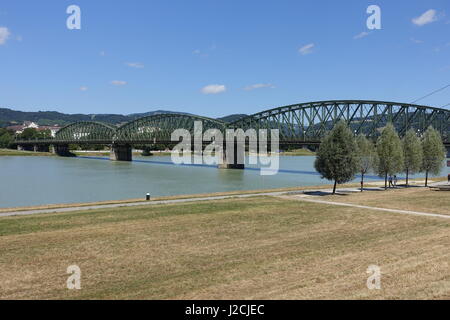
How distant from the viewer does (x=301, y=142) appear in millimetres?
97812

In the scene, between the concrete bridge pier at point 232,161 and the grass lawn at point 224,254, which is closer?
the grass lawn at point 224,254

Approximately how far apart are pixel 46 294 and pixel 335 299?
8.18m

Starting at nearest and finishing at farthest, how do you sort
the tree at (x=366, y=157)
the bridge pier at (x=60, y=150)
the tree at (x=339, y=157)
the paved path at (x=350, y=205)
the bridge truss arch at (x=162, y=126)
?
the paved path at (x=350, y=205)
the tree at (x=339, y=157)
the tree at (x=366, y=157)
the bridge truss arch at (x=162, y=126)
the bridge pier at (x=60, y=150)

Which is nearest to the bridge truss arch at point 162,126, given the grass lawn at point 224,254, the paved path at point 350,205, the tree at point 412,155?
the tree at point 412,155

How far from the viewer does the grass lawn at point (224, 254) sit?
39.0 feet

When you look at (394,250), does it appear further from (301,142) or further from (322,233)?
(301,142)

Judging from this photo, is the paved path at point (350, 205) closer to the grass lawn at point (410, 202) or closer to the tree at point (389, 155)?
the grass lawn at point (410, 202)

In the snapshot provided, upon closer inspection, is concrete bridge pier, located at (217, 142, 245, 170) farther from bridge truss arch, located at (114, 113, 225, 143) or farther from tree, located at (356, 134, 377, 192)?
tree, located at (356, 134, 377, 192)

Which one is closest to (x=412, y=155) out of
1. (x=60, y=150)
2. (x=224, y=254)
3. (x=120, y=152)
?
(x=224, y=254)

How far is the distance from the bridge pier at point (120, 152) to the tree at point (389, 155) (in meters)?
121

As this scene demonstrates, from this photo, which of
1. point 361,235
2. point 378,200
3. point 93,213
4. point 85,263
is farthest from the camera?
point 378,200
